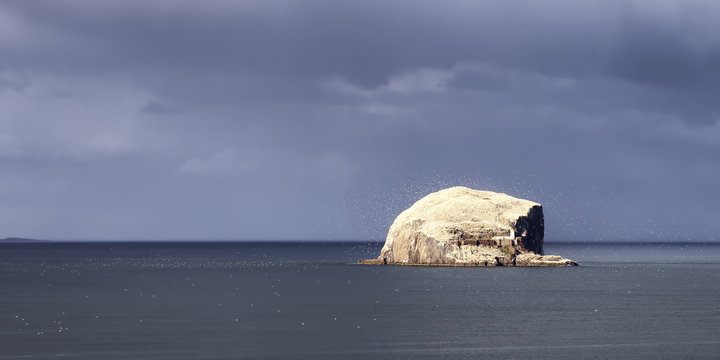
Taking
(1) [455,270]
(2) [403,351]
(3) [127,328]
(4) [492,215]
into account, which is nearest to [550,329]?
(2) [403,351]

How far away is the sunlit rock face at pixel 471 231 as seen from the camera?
166 m

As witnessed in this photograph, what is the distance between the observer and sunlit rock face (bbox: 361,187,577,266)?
166000 millimetres

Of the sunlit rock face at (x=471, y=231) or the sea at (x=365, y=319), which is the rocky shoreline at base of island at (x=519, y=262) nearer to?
the sunlit rock face at (x=471, y=231)

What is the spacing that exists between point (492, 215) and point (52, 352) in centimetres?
12117

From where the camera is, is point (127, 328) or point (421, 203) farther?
point (421, 203)

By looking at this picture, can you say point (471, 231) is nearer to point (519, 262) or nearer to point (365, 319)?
point (519, 262)

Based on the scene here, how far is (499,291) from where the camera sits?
109 m

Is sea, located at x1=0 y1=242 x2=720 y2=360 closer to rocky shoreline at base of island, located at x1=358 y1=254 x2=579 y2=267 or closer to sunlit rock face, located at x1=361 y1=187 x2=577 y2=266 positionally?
sunlit rock face, located at x1=361 y1=187 x2=577 y2=266

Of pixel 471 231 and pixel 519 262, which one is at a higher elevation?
pixel 471 231

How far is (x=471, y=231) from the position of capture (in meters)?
164

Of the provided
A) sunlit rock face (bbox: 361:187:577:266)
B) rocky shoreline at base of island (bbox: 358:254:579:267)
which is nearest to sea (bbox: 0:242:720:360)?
sunlit rock face (bbox: 361:187:577:266)

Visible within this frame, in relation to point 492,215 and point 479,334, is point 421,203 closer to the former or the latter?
point 492,215

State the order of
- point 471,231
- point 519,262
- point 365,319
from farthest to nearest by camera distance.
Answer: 1. point 519,262
2. point 471,231
3. point 365,319

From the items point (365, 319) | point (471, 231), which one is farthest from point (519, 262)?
point (365, 319)
